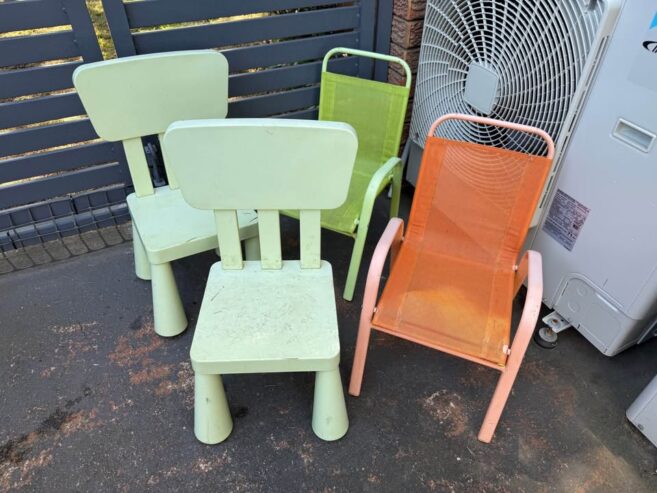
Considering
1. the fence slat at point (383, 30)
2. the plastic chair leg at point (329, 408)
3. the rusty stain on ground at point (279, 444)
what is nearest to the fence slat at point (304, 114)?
the fence slat at point (383, 30)

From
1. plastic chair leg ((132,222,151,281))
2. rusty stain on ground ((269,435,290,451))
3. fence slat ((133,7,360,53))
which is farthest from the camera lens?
plastic chair leg ((132,222,151,281))

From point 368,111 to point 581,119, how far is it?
102 cm

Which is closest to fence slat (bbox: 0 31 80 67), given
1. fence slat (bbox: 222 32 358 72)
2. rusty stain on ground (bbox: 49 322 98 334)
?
fence slat (bbox: 222 32 358 72)

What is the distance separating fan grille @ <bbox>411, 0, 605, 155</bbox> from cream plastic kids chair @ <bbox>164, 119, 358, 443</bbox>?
2.66ft

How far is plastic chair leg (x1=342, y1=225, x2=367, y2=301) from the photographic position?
6.55 ft

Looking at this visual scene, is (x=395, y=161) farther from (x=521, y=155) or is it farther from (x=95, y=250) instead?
(x=95, y=250)

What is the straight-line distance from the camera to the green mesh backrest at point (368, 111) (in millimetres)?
2252

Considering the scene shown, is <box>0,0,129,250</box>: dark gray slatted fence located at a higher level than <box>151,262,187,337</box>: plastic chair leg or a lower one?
higher

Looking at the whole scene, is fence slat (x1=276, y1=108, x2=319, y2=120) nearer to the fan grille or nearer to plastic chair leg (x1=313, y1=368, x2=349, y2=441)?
the fan grille

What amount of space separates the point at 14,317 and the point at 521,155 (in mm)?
2329

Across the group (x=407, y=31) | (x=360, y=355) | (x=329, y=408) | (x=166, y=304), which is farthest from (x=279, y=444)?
(x=407, y=31)

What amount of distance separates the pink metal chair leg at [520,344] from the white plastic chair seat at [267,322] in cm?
56

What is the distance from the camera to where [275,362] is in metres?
1.41

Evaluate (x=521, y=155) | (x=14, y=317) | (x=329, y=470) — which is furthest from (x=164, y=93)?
(x=329, y=470)
